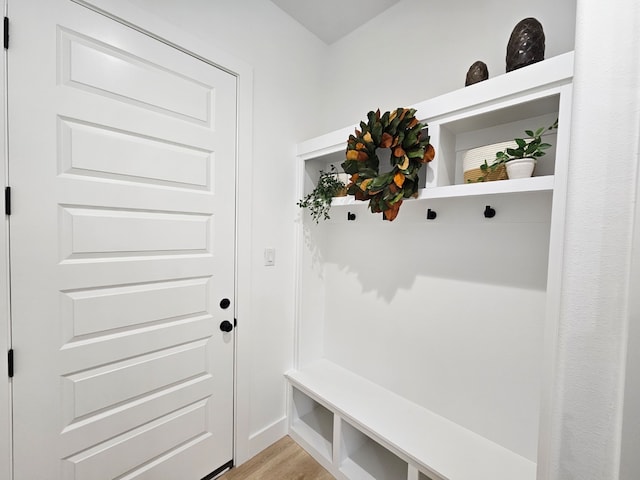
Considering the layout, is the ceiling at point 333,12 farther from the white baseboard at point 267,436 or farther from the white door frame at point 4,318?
the white baseboard at point 267,436

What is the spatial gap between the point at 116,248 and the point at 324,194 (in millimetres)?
1064

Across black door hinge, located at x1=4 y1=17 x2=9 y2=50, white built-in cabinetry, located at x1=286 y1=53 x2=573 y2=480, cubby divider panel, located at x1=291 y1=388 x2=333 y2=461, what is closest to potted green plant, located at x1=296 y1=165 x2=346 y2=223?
white built-in cabinetry, located at x1=286 y1=53 x2=573 y2=480

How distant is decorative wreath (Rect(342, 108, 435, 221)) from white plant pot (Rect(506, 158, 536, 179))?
0.99ft

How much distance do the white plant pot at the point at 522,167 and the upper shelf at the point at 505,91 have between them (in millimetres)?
206

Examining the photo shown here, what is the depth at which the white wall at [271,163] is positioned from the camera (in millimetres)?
1552

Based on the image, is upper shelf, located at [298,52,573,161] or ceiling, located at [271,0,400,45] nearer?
upper shelf, located at [298,52,573,161]

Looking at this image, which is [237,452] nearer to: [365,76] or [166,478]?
[166,478]

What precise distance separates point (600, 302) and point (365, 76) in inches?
65.7

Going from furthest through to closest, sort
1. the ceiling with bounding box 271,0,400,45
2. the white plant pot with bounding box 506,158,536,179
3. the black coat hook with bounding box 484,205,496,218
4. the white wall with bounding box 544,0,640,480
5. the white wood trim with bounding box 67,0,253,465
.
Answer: the ceiling with bounding box 271,0,400,45 < the white wood trim with bounding box 67,0,253,465 < the black coat hook with bounding box 484,205,496,218 < the white plant pot with bounding box 506,158,536,179 < the white wall with bounding box 544,0,640,480

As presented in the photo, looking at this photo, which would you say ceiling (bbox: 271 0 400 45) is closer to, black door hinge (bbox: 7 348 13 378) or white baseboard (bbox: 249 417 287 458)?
black door hinge (bbox: 7 348 13 378)

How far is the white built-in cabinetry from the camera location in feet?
3.42

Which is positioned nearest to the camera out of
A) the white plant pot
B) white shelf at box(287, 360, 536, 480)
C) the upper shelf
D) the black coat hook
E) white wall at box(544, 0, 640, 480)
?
white wall at box(544, 0, 640, 480)

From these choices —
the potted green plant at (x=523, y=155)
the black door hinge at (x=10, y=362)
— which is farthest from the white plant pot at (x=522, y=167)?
the black door hinge at (x=10, y=362)

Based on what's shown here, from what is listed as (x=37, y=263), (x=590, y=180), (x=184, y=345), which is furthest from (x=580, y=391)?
(x=37, y=263)
